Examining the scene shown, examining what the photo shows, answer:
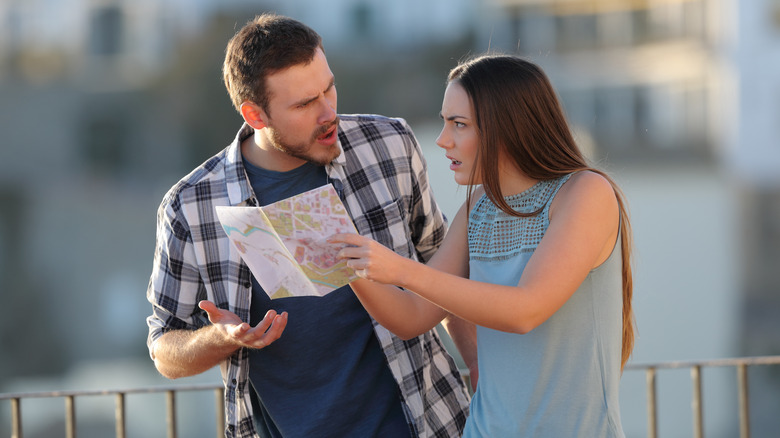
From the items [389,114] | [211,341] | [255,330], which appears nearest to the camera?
[255,330]

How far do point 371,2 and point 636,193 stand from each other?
26.2 feet

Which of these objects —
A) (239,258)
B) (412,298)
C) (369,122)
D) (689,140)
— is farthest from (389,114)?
(412,298)

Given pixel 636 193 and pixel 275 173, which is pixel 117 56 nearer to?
pixel 636 193

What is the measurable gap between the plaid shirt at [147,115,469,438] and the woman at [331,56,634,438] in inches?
20.7

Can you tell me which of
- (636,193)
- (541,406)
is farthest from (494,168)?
(636,193)

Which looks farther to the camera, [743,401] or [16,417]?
[743,401]

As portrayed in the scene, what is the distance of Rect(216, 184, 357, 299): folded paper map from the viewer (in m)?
2.01

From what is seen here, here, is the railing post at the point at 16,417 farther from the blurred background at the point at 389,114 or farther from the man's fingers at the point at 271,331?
the blurred background at the point at 389,114

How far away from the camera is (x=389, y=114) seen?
74.9 feet

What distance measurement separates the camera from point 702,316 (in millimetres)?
21094

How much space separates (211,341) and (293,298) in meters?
0.26

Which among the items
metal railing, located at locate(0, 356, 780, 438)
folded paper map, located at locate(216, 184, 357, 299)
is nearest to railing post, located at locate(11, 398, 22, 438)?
metal railing, located at locate(0, 356, 780, 438)

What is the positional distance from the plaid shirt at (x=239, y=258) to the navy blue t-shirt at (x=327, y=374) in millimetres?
52

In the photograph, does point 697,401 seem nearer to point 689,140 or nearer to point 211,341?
point 211,341
